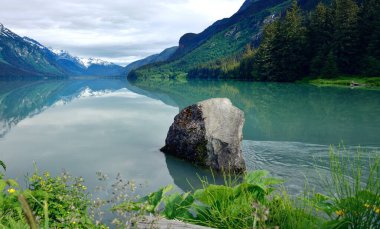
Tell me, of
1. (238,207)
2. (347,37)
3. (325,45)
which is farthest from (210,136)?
(325,45)

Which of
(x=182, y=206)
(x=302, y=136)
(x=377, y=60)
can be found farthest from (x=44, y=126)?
(x=377, y=60)

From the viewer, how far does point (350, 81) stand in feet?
204

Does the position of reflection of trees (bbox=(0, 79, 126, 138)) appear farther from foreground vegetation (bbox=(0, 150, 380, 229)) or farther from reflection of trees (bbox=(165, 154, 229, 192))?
foreground vegetation (bbox=(0, 150, 380, 229))

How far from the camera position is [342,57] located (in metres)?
71.4

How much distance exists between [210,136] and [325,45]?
7155 cm

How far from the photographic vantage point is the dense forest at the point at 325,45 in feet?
224

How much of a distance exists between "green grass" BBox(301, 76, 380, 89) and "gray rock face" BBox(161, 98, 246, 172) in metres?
47.5

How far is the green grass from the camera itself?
184ft

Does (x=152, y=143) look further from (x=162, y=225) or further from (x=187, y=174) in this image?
(x=162, y=225)

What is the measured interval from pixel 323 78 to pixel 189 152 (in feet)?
216

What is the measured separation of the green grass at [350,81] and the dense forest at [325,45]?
7.57 feet

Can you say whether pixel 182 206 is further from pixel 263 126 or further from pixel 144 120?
pixel 144 120

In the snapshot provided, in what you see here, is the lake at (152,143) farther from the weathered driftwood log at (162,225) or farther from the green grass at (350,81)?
the green grass at (350,81)

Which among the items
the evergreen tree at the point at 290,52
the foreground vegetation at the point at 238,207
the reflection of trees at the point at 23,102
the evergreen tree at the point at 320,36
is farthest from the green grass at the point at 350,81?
the foreground vegetation at the point at 238,207
